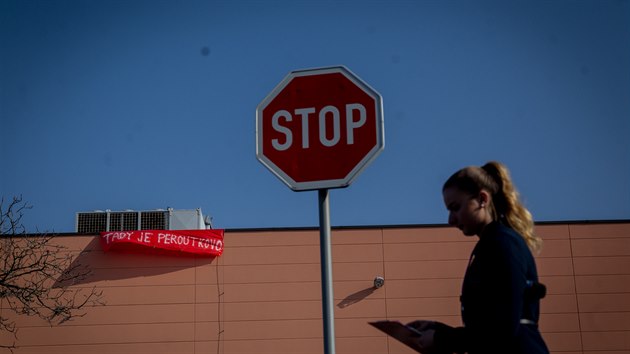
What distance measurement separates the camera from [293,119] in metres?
3.43

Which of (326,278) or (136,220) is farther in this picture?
(136,220)

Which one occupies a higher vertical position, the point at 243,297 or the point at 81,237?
the point at 81,237

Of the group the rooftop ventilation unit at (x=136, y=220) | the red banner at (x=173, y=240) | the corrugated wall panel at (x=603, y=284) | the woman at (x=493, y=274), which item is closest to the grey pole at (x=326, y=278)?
the woman at (x=493, y=274)

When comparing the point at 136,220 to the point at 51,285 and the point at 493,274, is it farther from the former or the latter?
the point at 493,274

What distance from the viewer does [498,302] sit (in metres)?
2.05

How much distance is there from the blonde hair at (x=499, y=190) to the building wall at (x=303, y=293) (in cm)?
1350

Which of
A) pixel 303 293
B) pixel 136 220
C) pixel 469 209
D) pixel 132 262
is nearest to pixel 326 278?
pixel 469 209

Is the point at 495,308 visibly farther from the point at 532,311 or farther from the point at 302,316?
the point at 302,316

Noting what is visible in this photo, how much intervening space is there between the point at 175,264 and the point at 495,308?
14645mm

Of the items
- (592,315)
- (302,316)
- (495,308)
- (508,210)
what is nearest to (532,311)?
(495,308)

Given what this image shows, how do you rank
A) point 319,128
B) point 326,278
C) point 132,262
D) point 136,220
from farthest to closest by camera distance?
point 136,220 → point 132,262 → point 319,128 → point 326,278

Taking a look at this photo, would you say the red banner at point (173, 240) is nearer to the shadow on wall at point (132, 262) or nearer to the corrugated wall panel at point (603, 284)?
the shadow on wall at point (132, 262)

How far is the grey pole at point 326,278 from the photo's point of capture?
320cm

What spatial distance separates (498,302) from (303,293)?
1398 centimetres
